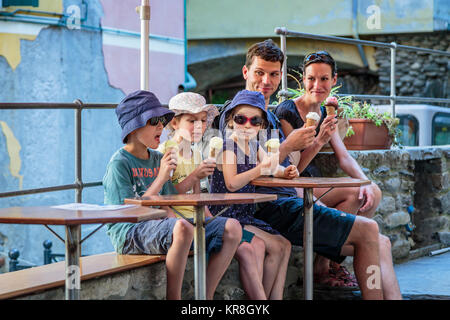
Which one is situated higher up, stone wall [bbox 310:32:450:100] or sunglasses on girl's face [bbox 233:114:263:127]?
stone wall [bbox 310:32:450:100]

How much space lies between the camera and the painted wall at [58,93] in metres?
11.0

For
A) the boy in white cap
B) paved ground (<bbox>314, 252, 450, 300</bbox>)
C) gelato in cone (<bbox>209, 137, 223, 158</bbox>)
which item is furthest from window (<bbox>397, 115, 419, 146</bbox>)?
gelato in cone (<bbox>209, 137, 223, 158</bbox>)

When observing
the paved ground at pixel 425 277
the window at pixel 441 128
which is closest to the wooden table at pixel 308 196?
the paved ground at pixel 425 277

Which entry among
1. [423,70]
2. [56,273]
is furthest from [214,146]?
[423,70]

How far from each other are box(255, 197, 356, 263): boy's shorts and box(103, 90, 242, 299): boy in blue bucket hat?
61cm

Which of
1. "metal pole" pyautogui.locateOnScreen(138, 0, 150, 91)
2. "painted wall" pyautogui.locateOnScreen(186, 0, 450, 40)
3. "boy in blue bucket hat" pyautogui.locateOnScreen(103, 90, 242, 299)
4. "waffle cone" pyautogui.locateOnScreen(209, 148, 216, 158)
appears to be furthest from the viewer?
"painted wall" pyautogui.locateOnScreen(186, 0, 450, 40)

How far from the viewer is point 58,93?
1158 centimetres

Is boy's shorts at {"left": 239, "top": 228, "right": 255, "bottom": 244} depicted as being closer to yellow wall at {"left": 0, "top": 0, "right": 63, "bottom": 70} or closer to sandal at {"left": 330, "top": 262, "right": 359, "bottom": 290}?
sandal at {"left": 330, "top": 262, "right": 359, "bottom": 290}

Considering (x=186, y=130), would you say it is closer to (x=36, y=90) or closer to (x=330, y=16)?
(x=36, y=90)

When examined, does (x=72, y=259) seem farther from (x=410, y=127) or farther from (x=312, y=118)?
(x=410, y=127)

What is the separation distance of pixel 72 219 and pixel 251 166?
1.49 metres

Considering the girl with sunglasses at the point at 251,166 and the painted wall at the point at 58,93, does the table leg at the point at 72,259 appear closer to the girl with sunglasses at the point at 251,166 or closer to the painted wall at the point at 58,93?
the girl with sunglasses at the point at 251,166

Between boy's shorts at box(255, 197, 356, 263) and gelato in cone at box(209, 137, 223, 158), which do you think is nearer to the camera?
gelato in cone at box(209, 137, 223, 158)

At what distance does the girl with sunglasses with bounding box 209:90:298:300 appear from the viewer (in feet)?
11.0
